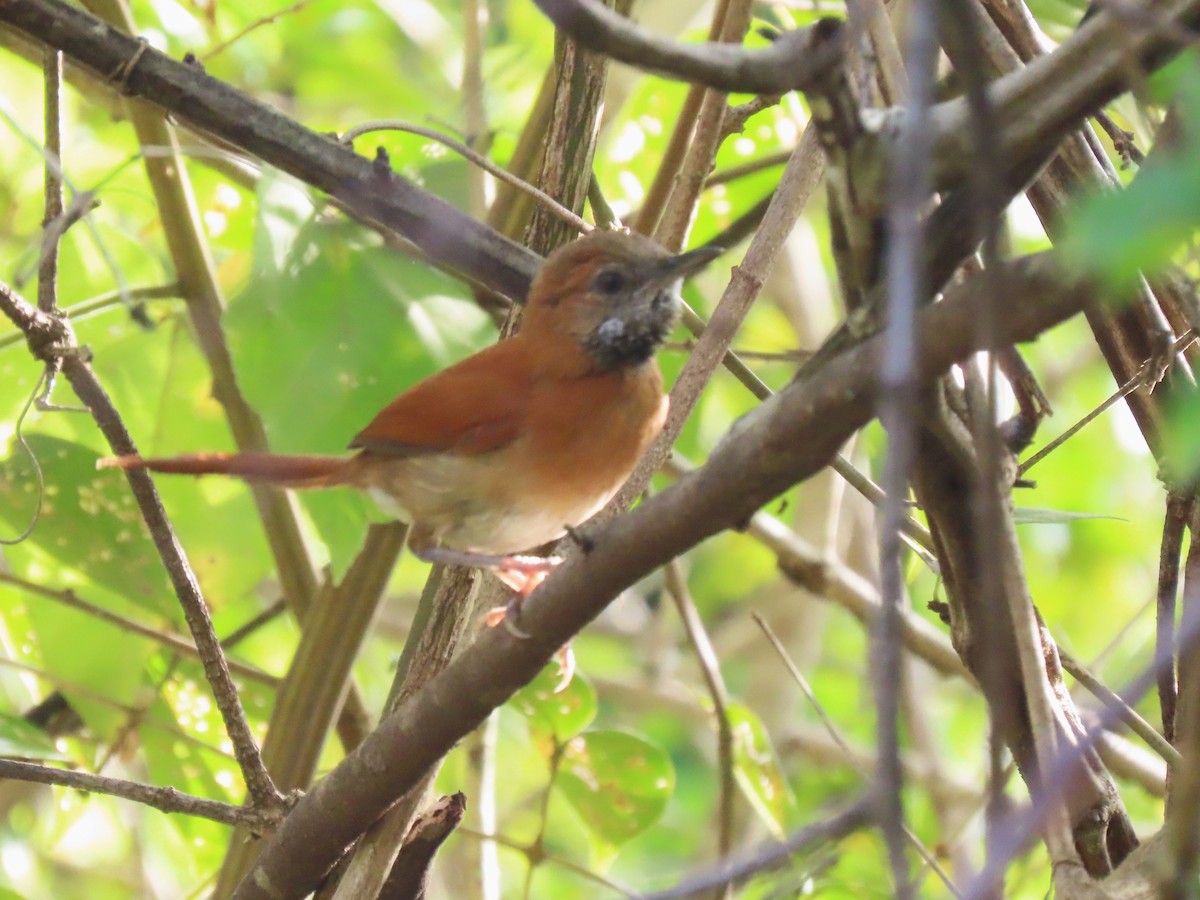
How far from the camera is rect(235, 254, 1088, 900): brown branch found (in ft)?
3.78

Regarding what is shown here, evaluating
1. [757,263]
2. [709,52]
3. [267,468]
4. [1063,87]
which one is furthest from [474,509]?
[1063,87]

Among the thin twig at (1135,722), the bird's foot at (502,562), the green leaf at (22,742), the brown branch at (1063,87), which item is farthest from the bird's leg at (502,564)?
the brown branch at (1063,87)

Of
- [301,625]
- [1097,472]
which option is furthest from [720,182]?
[1097,472]

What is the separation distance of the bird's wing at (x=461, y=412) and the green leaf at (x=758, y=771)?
1.03m

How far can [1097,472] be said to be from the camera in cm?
525

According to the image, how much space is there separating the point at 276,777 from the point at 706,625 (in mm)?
3706

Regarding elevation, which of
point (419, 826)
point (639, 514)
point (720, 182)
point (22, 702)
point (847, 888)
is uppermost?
point (22, 702)

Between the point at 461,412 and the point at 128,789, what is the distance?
961mm

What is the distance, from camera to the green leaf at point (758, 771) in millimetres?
3162

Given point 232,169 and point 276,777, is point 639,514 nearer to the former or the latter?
point 276,777

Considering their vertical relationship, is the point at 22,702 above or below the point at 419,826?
above

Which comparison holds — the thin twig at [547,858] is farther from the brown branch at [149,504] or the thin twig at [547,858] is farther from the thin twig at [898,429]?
the thin twig at [898,429]

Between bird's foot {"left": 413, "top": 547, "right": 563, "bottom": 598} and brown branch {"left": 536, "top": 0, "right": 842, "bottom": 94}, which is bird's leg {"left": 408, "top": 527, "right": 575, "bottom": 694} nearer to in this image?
bird's foot {"left": 413, "top": 547, "right": 563, "bottom": 598}

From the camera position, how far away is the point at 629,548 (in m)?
1.44
